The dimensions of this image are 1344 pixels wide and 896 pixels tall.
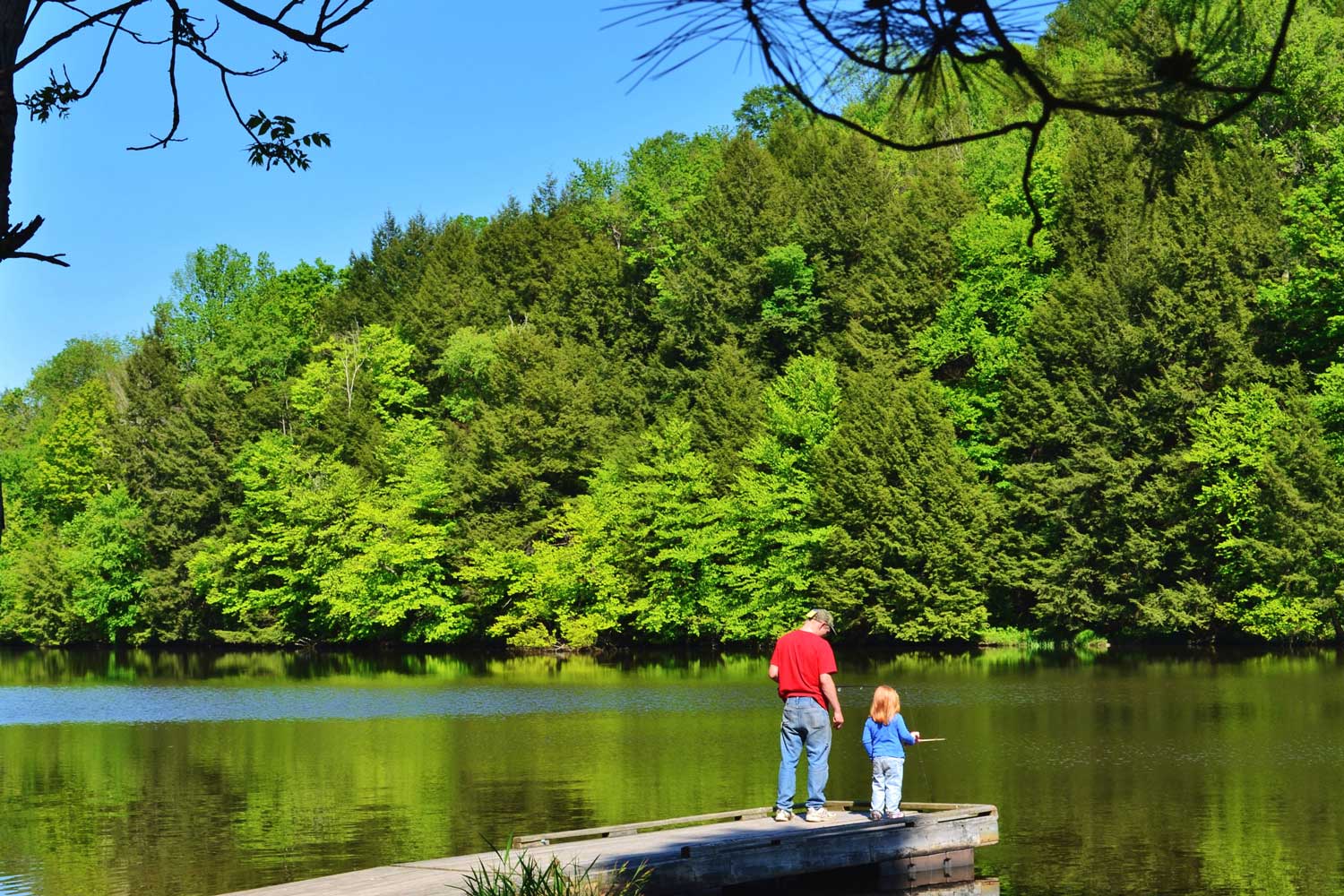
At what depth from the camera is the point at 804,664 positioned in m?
12.8

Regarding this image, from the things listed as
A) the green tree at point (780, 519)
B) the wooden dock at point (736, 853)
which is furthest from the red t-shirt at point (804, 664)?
the green tree at point (780, 519)

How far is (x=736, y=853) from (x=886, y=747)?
1840mm

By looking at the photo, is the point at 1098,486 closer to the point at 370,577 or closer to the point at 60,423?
the point at 370,577

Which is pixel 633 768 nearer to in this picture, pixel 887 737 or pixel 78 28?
pixel 887 737

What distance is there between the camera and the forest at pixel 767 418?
45.1m

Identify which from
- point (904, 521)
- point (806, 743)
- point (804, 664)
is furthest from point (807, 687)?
point (904, 521)

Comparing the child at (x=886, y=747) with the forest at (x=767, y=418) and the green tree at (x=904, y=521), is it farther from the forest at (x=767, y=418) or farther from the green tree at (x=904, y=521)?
the green tree at (x=904, y=521)

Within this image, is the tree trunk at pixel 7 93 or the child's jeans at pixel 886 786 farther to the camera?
the child's jeans at pixel 886 786

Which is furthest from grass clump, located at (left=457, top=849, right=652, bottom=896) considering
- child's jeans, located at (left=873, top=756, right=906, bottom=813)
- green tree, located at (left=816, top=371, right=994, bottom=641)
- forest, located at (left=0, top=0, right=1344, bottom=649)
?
green tree, located at (left=816, top=371, right=994, bottom=641)

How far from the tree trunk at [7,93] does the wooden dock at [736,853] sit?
20.6 ft

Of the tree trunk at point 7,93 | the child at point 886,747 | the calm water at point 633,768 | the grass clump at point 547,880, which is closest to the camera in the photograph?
the tree trunk at point 7,93

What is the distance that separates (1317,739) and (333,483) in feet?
135

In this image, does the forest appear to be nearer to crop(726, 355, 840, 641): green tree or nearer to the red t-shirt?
crop(726, 355, 840, 641): green tree

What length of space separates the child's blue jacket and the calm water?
141 centimetres
